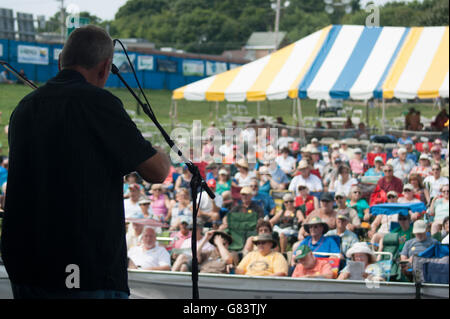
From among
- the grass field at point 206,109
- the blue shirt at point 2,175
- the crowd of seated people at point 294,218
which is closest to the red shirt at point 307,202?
the crowd of seated people at point 294,218

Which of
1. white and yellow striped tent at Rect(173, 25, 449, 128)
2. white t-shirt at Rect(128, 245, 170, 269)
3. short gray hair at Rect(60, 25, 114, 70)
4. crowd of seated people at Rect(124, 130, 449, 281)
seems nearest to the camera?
short gray hair at Rect(60, 25, 114, 70)

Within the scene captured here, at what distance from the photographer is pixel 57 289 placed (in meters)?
1.83

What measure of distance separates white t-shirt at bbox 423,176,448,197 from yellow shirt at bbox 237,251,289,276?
12.6 ft

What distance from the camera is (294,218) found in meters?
8.80

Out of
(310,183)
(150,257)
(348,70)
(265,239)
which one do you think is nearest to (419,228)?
(265,239)

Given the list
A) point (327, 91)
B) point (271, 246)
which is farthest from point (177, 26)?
point (271, 246)

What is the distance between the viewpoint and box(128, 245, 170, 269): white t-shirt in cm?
683

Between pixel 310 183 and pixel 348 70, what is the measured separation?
4.79 meters

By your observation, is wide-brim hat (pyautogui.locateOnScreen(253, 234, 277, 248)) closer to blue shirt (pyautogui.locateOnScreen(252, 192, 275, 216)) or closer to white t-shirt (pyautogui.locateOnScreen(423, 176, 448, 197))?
blue shirt (pyautogui.locateOnScreen(252, 192, 275, 216))

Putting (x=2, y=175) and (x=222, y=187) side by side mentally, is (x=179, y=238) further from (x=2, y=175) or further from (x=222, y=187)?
(x=2, y=175)

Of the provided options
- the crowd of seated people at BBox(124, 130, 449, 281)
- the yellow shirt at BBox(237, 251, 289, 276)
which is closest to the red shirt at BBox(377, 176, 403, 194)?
the crowd of seated people at BBox(124, 130, 449, 281)
